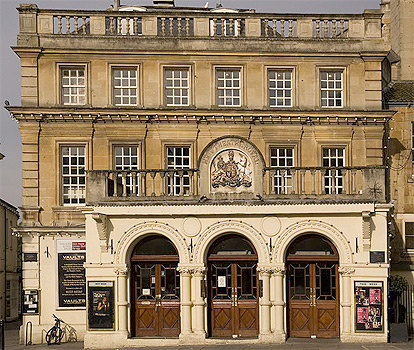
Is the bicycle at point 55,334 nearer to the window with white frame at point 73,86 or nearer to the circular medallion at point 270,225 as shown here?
the window with white frame at point 73,86

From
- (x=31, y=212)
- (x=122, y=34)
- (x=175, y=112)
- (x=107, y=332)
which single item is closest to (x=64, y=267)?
(x=31, y=212)

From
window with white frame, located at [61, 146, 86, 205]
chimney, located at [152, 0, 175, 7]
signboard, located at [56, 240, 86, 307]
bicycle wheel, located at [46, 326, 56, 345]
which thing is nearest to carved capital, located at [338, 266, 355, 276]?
signboard, located at [56, 240, 86, 307]

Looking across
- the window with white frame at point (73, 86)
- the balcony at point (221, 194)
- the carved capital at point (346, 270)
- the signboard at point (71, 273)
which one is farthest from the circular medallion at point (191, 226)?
the window with white frame at point (73, 86)

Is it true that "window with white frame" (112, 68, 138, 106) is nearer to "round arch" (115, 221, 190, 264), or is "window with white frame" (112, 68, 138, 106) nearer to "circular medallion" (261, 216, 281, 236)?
"round arch" (115, 221, 190, 264)

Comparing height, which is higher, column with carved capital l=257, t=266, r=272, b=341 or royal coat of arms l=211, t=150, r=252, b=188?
royal coat of arms l=211, t=150, r=252, b=188

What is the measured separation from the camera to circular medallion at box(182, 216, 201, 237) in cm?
2550

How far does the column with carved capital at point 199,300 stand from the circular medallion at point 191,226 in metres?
1.18

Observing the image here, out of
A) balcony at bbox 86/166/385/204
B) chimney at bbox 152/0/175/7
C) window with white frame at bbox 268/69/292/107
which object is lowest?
balcony at bbox 86/166/385/204

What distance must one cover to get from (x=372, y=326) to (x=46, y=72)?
1573 cm

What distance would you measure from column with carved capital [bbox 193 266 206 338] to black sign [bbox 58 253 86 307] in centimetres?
545

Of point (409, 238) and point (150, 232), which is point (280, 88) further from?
point (150, 232)

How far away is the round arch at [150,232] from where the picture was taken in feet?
83.6

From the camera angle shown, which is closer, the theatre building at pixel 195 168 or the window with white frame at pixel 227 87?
the theatre building at pixel 195 168

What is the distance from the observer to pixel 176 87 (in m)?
30.3
